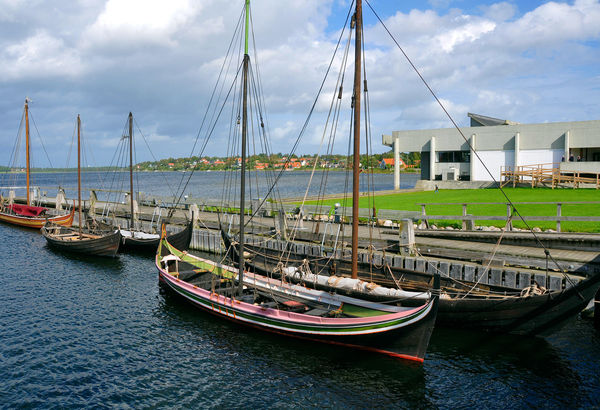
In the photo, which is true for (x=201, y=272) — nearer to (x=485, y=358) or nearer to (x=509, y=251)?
(x=485, y=358)

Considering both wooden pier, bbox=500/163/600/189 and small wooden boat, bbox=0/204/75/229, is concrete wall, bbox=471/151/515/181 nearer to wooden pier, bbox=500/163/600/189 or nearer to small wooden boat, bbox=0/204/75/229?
wooden pier, bbox=500/163/600/189

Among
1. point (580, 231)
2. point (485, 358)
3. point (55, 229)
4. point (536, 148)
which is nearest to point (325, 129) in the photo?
point (485, 358)

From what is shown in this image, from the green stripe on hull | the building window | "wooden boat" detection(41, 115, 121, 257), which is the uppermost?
the building window

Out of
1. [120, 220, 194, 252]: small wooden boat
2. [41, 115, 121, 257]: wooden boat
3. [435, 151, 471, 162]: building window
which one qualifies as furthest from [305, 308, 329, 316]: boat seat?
[435, 151, 471, 162]: building window

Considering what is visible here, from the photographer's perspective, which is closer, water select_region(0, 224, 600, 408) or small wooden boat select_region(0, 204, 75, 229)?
water select_region(0, 224, 600, 408)

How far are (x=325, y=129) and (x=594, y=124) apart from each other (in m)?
42.7

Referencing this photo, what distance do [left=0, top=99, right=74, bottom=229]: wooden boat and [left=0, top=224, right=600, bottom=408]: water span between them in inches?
1068

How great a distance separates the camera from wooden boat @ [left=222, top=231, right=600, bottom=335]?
1583cm

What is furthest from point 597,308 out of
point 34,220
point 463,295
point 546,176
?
point 34,220

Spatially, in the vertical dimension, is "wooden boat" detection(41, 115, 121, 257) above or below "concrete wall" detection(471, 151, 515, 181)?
below

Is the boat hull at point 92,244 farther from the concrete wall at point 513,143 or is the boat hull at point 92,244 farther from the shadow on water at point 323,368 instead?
the concrete wall at point 513,143

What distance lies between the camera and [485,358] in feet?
52.6

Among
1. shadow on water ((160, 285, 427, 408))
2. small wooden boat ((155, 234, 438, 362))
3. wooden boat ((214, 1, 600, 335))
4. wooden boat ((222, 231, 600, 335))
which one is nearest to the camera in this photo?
shadow on water ((160, 285, 427, 408))

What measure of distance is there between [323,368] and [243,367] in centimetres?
282
